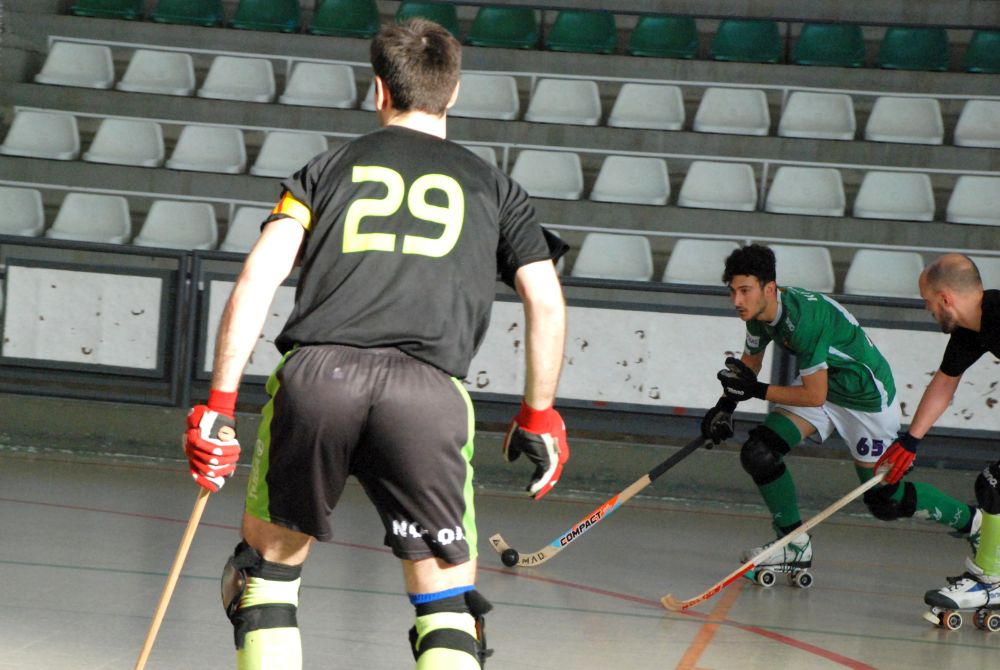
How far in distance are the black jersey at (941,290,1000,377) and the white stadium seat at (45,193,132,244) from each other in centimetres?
598

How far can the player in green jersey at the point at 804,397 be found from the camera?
4828mm

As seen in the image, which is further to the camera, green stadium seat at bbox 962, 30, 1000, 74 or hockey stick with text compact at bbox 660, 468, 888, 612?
green stadium seat at bbox 962, 30, 1000, 74

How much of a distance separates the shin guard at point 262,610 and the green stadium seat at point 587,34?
8.32 m

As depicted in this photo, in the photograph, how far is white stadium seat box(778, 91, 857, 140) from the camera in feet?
30.1

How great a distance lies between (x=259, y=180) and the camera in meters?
8.96

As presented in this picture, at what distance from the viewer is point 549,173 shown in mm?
8906

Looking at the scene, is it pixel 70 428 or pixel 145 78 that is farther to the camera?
pixel 145 78

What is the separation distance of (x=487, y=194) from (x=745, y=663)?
1979mm

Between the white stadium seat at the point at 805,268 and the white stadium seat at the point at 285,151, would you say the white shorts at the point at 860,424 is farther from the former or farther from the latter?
the white stadium seat at the point at 285,151

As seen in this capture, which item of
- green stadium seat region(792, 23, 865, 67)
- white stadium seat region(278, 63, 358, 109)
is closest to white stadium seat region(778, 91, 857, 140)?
green stadium seat region(792, 23, 865, 67)

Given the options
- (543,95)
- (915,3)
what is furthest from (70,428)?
(915,3)

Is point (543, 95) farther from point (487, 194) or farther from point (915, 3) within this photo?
point (487, 194)

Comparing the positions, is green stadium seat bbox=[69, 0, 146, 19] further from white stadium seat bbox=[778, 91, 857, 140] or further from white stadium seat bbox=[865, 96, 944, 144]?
white stadium seat bbox=[865, 96, 944, 144]

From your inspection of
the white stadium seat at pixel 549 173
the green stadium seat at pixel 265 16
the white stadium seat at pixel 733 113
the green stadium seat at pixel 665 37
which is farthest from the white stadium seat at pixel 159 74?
the white stadium seat at pixel 733 113
